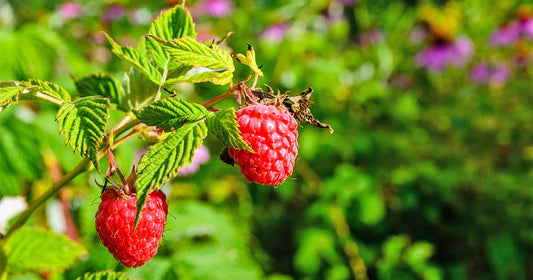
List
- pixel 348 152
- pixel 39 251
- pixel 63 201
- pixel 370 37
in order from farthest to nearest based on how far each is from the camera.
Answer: pixel 370 37 → pixel 348 152 → pixel 63 201 → pixel 39 251

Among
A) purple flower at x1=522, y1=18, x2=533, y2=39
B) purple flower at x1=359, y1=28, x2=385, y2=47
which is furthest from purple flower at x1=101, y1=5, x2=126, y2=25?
purple flower at x1=522, y1=18, x2=533, y2=39

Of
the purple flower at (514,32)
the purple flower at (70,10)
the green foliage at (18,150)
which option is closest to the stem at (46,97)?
the green foliage at (18,150)

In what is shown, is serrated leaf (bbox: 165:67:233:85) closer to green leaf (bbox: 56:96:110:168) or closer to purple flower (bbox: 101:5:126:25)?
green leaf (bbox: 56:96:110:168)

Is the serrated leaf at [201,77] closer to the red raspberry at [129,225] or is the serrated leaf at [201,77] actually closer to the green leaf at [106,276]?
the red raspberry at [129,225]

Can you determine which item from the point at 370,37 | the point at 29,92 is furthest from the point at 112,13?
the point at 29,92

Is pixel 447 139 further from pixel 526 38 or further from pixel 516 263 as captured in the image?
pixel 526 38

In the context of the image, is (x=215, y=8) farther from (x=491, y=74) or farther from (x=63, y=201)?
(x=491, y=74)

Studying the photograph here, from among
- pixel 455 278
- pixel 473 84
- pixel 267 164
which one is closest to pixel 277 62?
pixel 455 278
